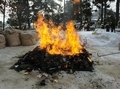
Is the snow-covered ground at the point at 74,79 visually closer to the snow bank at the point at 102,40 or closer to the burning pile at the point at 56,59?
the burning pile at the point at 56,59

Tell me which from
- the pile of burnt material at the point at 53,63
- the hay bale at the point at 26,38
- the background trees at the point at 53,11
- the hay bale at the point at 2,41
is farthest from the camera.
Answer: the background trees at the point at 53,11

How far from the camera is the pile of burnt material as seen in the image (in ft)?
20.8

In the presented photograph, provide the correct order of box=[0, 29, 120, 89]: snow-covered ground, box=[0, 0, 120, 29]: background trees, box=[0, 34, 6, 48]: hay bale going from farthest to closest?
box=[0, 0, 120, 29]: background trees
box=[0, 34, 6, 48]: hay bale
box=[0, 29, 120, 89]: snow-covered ground

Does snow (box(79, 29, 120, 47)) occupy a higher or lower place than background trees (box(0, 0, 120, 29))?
lower

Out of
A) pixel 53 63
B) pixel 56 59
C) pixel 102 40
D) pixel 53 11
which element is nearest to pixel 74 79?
pixel 53 63

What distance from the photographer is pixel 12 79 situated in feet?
18.5

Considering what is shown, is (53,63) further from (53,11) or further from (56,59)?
(53,11)

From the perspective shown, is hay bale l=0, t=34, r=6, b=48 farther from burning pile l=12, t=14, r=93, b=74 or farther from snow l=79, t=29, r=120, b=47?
snow l=79, t=29, r=120, b=47

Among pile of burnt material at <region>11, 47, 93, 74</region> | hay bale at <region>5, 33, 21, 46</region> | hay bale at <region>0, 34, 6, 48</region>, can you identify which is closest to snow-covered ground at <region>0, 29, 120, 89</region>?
pile of burnt material at <region>11, 47, 93, 74</region>

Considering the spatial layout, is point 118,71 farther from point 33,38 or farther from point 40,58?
point 33,38

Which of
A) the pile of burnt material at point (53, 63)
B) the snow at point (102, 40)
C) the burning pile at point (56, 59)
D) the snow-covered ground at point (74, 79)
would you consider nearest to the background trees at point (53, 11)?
the snow at point (102, 40)

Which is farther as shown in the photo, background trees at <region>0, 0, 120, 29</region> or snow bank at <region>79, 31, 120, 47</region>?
background trees at <region>0, 0, 120, 29</region>

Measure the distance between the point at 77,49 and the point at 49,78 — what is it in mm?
2482

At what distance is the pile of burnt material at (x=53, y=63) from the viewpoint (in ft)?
20.8
